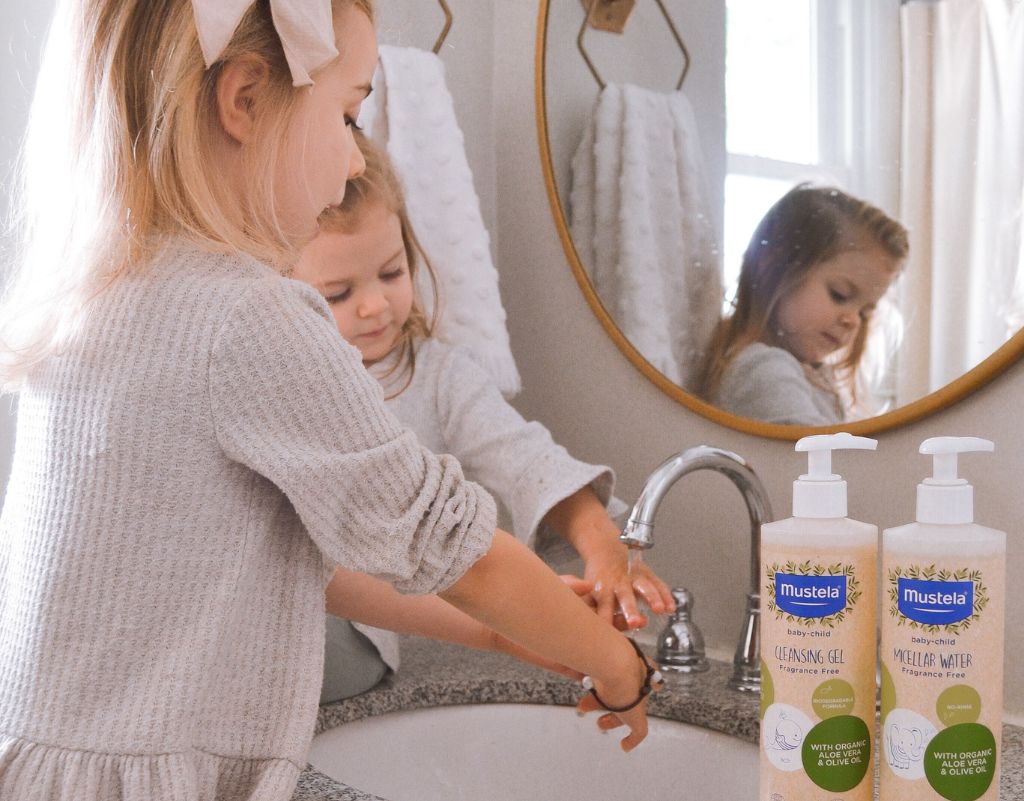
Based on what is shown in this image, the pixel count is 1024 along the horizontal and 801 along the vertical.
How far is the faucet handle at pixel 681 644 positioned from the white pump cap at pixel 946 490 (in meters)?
0.39

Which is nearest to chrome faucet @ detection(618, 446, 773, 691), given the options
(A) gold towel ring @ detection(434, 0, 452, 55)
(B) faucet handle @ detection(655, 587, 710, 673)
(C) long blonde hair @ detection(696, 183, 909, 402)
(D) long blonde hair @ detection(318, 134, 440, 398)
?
(B) faucet handle @ detection(655, 587, 710, 673)

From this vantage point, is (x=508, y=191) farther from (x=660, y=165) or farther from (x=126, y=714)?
(x=126, y=714)

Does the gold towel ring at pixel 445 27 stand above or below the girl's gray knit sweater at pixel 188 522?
above

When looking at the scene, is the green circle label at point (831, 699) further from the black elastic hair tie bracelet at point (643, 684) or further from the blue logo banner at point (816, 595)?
the black elastic hair tie bracelet at point (643, 684)

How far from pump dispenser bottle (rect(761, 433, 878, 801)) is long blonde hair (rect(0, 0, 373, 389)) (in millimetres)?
356

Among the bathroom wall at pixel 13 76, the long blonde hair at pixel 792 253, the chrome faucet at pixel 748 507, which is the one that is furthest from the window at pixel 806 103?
the bathroom wall at pixel 13 76

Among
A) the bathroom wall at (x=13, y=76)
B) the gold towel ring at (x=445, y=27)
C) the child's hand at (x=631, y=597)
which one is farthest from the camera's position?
the gold towel ring at (x=445, y=27)

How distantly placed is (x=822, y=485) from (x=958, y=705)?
0.13 meters

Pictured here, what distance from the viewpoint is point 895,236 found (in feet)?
2.86

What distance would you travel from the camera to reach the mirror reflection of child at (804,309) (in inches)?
35.3

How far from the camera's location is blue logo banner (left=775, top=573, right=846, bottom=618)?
608 mm

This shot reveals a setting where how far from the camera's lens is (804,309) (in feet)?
3.09

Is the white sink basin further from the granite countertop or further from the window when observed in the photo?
the window

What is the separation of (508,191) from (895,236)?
0.49m
